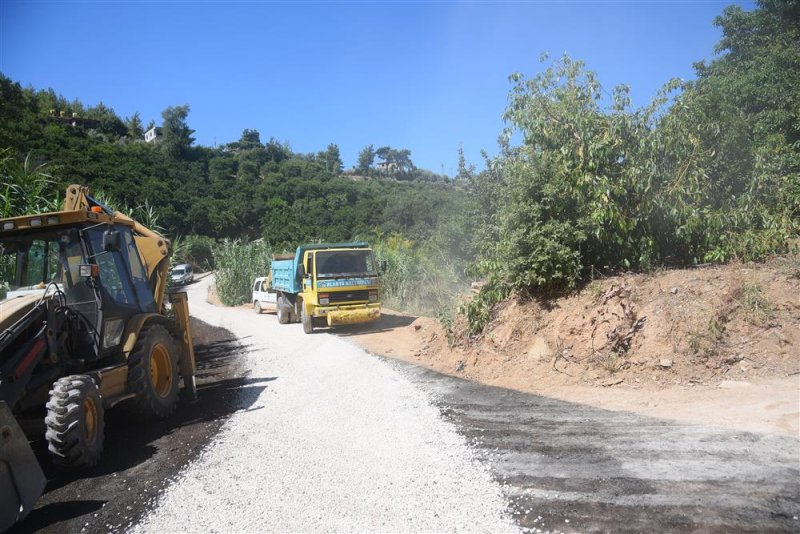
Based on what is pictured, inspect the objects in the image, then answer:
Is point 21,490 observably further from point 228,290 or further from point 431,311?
point 228,290

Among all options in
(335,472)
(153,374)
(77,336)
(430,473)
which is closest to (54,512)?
(77,336)

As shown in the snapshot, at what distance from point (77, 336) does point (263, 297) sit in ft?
59.1

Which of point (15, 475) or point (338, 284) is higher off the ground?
point (338, 284)

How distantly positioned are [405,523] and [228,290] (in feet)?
91.0

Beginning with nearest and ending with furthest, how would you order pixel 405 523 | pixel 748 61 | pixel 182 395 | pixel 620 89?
pixel 405 523 → pixel 182 395 → pixel 620 89 → pixel 748 61

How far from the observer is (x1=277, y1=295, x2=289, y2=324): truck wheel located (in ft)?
62.0

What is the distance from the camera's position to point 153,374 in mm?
7316

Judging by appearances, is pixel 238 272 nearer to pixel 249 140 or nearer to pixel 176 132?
pixel 176 132

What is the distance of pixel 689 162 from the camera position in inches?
356

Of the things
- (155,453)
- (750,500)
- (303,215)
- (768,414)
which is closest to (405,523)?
(750,500)

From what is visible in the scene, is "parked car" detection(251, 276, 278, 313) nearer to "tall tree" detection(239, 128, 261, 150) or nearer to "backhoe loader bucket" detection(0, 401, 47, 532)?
"backhoe loader bucket" detection(0, 401, 47, 532)

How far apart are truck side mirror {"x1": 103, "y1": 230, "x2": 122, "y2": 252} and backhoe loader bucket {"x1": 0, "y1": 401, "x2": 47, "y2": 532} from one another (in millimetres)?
2425

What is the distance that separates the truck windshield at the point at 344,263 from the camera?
15.6 m

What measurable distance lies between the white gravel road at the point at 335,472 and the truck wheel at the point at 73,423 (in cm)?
104
